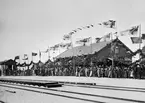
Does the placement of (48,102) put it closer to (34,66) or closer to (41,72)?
(41,72)

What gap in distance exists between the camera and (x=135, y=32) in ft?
80.6

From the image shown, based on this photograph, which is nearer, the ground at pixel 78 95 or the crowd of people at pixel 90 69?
the ground at pixel 78 95

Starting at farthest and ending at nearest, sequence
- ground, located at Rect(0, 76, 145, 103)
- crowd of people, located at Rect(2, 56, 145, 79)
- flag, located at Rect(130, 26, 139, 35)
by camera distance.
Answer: flag, located at Rect(130, 26, 139, 35) → crowd of people, located at Rect(2, 56, 145, 79) → ground, located at Rect(0, 76, 145, 103)

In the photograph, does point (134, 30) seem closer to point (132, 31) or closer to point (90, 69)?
point (132, 31)

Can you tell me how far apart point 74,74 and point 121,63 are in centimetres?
858

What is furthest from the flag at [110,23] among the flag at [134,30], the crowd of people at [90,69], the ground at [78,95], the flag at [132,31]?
the ground at [78,95]

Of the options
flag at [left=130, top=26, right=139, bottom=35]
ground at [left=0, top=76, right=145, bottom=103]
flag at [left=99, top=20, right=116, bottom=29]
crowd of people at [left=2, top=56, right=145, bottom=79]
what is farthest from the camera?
flag at [left=99, top=20, right=116, bottom=29]

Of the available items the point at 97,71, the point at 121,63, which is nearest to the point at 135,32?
the point at 121,63

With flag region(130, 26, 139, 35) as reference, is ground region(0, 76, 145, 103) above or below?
below

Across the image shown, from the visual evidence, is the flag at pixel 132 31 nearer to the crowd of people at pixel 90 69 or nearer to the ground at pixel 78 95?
the crowd of people at pixel 90 69

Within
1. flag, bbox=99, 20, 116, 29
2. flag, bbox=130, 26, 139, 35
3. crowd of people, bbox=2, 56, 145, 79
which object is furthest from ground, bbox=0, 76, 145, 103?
flag, bbox=99, 20, 116, 29

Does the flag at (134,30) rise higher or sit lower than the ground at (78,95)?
higher

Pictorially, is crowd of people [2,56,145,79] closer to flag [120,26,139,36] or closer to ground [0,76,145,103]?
flag [120,26,139,36]

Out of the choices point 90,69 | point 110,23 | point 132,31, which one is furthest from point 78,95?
point 90,69
